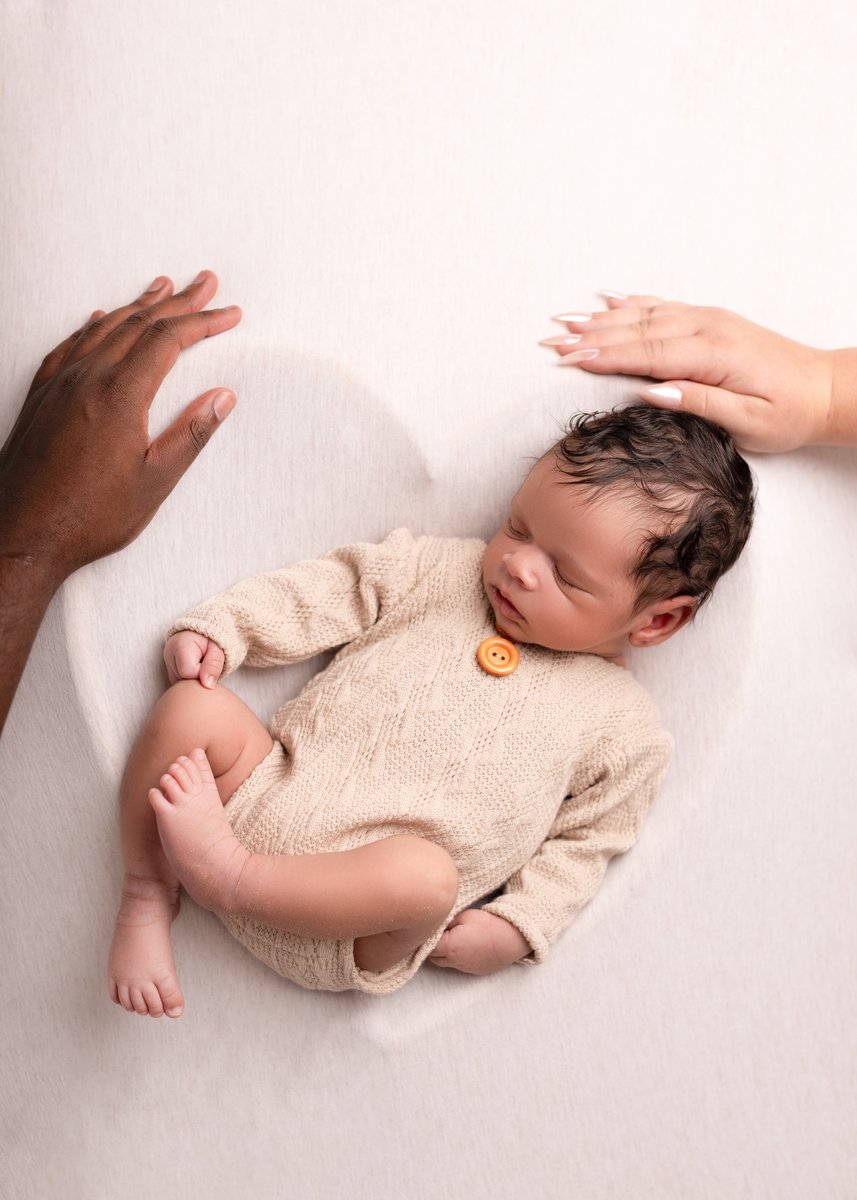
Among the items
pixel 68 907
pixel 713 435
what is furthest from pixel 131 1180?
pixel 713 435

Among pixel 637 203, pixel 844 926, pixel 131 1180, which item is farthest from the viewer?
pixel 637 203

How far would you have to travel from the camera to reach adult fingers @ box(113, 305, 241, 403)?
144 cm

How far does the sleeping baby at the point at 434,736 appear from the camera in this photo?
52.8 inches

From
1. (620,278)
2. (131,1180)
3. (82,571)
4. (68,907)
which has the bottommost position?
(131,1180)

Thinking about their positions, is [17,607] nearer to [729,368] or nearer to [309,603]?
[309,603]

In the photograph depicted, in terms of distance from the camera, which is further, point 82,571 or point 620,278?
point 620,278

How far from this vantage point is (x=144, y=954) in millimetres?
1384

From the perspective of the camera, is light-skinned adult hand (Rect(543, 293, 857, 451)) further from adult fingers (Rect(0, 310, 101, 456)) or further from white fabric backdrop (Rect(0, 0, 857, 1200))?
adult fingers (Rect(0, 310, 101, 456))

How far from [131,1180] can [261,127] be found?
149cm

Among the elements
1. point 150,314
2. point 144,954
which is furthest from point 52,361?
point 144,954

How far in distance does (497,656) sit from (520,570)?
14 cm

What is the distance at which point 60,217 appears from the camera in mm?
1545

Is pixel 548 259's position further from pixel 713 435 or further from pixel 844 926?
pixel 844 926

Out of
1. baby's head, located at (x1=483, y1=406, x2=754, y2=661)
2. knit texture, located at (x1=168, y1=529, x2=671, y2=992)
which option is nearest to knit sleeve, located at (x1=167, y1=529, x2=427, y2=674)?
knit texture, located at (x1=168, y1=529, x2=671, y2=992)
